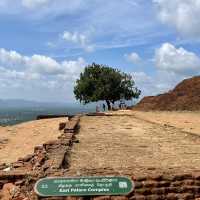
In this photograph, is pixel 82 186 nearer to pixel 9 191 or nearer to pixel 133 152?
pixel 9 191

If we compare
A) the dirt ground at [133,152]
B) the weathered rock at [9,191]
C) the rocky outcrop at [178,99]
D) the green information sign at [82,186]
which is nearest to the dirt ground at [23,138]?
the dirt ground at [133,152]

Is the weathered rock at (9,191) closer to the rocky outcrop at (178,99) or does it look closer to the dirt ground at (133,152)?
the dirt ground at (133,152)

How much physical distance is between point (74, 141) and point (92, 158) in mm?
2821

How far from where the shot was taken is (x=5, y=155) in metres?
17.8

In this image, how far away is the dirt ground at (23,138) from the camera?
18.1 m

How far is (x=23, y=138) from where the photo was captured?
2327cm

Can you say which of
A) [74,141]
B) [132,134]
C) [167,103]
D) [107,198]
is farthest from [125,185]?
[167,103]

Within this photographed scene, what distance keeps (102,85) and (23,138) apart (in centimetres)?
3313

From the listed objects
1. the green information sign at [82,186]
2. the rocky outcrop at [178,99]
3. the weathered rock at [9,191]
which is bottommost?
the weathered rock at [9,191]

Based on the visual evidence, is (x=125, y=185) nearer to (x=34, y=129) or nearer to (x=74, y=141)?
(x=74, y=141)

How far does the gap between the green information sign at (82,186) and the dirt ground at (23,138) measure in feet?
25.2

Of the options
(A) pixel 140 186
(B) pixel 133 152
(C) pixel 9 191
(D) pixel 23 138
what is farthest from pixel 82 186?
(D) pixel 23 138

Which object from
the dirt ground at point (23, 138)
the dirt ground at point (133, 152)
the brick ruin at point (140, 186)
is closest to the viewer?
the brick ruin at point (140, 186)

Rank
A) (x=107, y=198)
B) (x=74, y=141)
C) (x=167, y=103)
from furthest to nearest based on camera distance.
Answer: (x=167, y=103), (x=74, y=141), (x=107, y=198)
